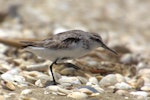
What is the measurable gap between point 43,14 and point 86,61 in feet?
15.5

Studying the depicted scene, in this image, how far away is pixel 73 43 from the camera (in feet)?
19.2

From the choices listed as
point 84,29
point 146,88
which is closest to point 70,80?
point 146,88

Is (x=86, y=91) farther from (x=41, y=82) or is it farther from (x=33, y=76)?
(x=33, y=76)

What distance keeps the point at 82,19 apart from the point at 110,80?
244 inches

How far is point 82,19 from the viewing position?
12.4 metres

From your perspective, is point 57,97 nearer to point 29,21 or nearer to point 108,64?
point 108,64

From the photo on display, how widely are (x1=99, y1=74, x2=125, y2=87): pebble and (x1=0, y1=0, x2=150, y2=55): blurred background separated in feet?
8.04

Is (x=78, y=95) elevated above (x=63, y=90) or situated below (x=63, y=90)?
below

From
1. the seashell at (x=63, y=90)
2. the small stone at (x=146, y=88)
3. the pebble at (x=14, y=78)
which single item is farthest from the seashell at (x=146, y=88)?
the pebble at (x=14, y=78)

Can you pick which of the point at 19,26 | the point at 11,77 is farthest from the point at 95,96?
the point at 19,26

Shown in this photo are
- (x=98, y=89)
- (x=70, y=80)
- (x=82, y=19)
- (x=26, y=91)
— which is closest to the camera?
(x=26, y=91)

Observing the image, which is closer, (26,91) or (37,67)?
(26,91)

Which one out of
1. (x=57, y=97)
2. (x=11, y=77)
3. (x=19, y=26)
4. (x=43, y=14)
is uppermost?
(x=43, y=14)

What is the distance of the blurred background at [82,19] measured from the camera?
9.84 metres
